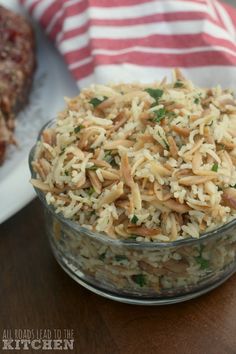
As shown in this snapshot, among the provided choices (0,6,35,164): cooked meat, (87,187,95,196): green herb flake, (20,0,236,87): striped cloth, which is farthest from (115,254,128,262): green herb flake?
(20,0,236,87): striped cloth

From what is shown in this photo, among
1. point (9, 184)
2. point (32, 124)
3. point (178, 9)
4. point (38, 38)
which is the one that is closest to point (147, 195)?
point (9, 184)

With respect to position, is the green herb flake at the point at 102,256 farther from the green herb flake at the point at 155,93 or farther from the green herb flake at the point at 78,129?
the green herb flake at the point at 155,93

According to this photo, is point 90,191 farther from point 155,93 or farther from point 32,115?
point 32,115

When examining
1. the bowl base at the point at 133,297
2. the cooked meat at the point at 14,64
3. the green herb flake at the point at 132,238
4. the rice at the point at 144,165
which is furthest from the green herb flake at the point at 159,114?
the cooked meat at the point at 14,64

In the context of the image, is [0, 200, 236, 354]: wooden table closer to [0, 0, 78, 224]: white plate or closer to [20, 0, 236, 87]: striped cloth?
[0, 0, 78, 224]: white plate

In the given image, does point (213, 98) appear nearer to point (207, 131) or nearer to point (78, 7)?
point (207, 131)

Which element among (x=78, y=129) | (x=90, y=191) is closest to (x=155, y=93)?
(x=78, y=129)
